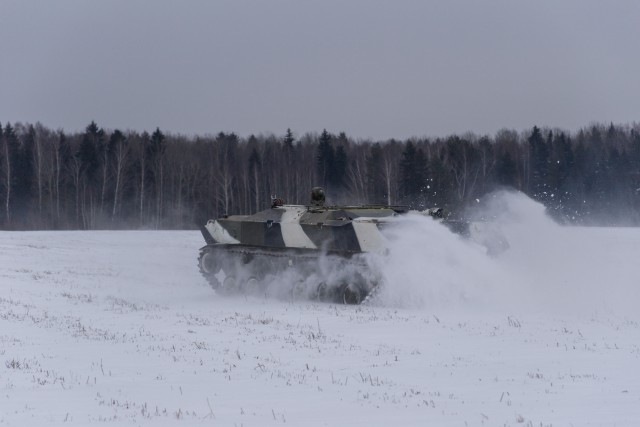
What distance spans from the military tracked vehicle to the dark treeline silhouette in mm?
36667

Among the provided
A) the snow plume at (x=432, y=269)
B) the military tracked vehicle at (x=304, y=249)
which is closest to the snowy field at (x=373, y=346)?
the snow plume at (x=432, y=269)

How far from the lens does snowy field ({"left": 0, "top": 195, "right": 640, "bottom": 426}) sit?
765cm

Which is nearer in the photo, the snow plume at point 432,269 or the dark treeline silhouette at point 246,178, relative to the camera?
the snow plume at point 432,269

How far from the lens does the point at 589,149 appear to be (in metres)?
70.0

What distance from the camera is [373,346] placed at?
11.5 m

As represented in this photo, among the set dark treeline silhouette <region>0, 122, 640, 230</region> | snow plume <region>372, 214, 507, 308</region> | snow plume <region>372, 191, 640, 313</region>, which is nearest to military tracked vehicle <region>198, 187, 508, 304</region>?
snow plume <region>372, 214, 507, 308</region>

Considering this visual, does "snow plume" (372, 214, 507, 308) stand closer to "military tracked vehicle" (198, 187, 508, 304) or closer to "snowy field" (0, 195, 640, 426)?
"snowy field" (0, 195, 640, 426)

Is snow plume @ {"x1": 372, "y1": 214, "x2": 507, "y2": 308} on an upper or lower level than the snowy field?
upper

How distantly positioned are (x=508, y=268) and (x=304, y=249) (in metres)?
4.77

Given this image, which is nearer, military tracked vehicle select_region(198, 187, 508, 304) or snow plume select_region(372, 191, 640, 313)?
snow plume select_region(372, 191, 640, 313)

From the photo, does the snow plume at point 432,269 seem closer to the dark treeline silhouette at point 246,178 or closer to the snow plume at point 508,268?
the snow plume at point 508,268

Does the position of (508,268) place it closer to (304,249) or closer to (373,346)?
(304,249)

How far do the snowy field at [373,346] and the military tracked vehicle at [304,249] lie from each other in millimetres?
629

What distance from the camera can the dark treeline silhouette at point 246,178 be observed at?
197 feet
